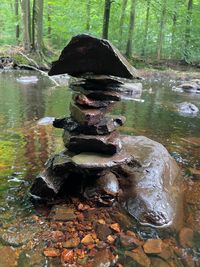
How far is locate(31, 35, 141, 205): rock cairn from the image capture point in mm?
4254

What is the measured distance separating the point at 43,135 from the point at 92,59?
3.53 metres

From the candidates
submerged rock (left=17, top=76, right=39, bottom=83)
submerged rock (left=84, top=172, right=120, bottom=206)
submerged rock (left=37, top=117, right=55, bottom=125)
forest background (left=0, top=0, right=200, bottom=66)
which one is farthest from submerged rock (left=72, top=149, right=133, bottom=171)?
forest background (left=0, top=0, right=200, bottom=66)

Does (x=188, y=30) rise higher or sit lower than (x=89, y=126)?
higher

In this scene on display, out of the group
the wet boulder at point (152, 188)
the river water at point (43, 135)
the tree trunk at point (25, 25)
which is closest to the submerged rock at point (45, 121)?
the river water at point (43, 135)

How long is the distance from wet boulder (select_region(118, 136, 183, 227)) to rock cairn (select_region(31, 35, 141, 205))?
0.87 ft

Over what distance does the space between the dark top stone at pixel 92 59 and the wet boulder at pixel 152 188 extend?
145cm

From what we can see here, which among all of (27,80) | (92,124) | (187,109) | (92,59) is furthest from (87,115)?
(27,80)

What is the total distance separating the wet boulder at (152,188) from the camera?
4.16m

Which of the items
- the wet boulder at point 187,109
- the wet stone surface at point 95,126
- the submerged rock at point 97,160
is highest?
the wet stone surface at point 95,126

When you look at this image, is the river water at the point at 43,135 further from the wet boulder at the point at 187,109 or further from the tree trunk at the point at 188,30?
the tree trunk at the point at 188,30

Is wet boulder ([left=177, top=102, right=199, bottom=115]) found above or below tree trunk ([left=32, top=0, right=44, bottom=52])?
below

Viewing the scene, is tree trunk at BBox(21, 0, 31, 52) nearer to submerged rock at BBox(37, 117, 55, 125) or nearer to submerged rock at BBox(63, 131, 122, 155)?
submerged rock at BBox(37, 117, 55, 125)

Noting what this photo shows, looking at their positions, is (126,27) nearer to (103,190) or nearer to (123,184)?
(123,184)

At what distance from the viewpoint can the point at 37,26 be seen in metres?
21.0
